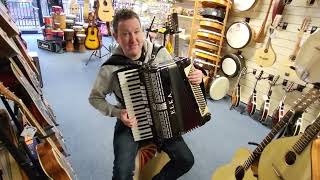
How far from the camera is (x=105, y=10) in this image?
16.5 feet

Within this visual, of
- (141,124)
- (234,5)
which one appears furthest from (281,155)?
(234,5)

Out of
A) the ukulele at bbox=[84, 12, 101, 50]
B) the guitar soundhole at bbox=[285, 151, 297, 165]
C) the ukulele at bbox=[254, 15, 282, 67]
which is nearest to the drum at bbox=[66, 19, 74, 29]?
the ukulele at bbox=[84, 12, 101, 50]

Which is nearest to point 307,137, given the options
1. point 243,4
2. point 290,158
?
point 290,158

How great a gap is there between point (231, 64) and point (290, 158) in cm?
226

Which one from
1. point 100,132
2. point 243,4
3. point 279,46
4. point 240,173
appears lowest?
point 100,132

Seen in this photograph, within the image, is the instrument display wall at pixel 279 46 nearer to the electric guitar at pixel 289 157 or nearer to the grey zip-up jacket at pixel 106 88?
the electric guitar at pixel 289 157

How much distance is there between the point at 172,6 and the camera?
13.6 ft

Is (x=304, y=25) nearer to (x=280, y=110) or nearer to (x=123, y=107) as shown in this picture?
(x=280, y=110)

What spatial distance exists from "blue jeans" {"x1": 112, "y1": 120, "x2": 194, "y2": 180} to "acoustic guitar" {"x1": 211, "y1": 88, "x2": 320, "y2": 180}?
383mm

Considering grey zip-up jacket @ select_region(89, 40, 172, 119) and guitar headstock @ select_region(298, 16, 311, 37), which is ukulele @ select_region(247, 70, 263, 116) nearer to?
guitar headstock @ select_region(298, 16, 311, 37)

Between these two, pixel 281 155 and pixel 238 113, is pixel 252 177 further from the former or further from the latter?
pixel 238 113

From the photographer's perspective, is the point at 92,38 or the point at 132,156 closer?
the point at 132,156

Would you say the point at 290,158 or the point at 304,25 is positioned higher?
the point at 304,25

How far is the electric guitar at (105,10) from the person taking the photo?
16.4 ft
